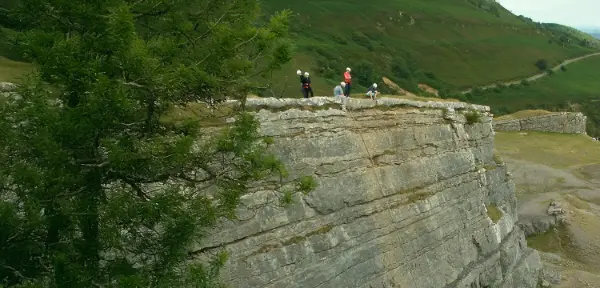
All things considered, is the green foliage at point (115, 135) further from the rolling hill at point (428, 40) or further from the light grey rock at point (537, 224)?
the rolling hill at point (428, 40)

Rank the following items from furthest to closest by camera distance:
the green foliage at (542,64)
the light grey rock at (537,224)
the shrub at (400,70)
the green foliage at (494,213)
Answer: the green foliage at (542,64) → the shrub at (400,70) → the light grey rock at (537,224) → the green foliage at (494,213)

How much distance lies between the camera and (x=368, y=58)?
9750 cm

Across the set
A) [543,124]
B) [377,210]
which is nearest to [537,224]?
[377,210]

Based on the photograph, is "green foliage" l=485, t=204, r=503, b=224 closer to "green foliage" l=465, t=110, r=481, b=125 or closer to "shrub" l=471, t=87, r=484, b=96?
"green foliage" l=465, t=110, r=481, b=125

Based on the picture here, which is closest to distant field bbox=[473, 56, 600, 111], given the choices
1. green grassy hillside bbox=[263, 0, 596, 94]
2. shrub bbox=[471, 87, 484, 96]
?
shrub bbox=[471, 87, 484, 96]

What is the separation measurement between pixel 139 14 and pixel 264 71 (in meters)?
2.54

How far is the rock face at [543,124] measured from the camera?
7519 centimetres

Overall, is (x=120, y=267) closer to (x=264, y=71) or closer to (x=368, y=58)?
(x=264, y=71)

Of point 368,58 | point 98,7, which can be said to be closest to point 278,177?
point 98,7

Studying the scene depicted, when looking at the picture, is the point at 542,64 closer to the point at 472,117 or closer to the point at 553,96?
the point at 553,96

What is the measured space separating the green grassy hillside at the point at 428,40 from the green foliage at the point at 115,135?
234 feet

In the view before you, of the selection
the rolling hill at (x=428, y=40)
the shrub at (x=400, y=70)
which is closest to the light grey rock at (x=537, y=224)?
the rolling hill at (x=428, y=40)

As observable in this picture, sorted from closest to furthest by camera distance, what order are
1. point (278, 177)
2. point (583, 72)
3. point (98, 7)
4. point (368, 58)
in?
1. point (98, 7)
2. point (278, 177)
3. point (368, 58)
4. point (583, 72)

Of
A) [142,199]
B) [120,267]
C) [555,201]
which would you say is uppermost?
[142,199]
